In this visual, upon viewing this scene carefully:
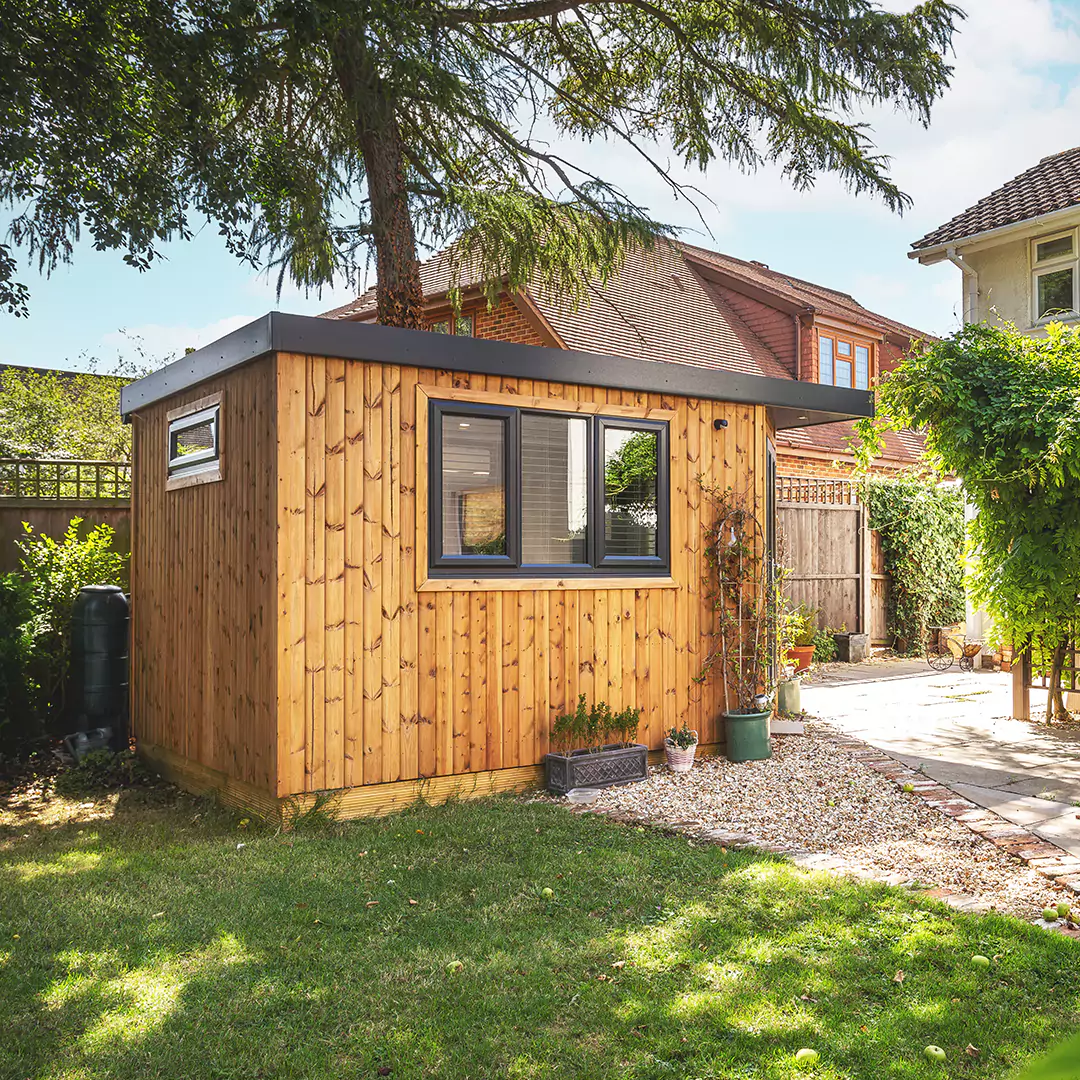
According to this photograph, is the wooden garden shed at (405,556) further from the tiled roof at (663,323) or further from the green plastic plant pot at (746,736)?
the tiled roof at (663,323)

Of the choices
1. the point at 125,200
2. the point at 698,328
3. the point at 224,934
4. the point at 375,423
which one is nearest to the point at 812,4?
the point at 375,423

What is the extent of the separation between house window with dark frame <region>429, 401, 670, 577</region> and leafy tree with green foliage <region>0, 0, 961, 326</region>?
6.70 ft

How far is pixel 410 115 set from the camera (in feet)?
24.7

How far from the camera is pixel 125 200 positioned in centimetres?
726

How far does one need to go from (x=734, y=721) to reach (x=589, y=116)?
5465 mm

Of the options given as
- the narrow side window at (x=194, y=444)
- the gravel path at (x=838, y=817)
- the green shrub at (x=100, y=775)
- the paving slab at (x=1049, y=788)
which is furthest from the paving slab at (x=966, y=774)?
the green shrub at (x=100, y=775)

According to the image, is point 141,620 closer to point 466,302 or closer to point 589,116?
point 589,116

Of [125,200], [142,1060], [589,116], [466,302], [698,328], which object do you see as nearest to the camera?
[142,1060]

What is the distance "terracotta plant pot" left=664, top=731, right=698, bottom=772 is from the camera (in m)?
6.53

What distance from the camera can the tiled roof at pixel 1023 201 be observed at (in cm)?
1234

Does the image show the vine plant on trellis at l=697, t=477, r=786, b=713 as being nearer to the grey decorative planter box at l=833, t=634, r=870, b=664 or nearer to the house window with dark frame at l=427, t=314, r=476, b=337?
the grey decorative planter box at l=833, t=634, r=870, b=664

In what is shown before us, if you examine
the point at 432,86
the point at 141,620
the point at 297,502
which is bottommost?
the point at 141,620

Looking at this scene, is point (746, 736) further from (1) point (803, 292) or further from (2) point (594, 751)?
(1) point (803, 292)

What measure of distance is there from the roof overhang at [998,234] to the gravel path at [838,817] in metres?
8.50
